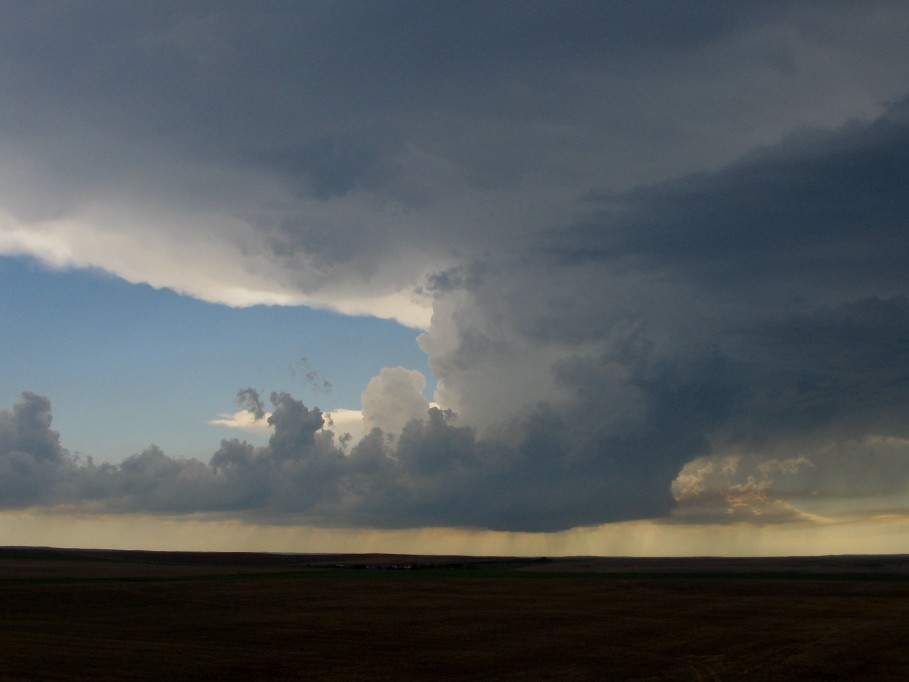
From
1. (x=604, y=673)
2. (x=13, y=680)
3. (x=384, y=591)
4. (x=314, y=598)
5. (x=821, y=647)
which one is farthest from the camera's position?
(x=384, y=591)

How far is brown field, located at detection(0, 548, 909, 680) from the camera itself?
105 ft

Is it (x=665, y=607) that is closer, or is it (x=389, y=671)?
(x=389, y=671)

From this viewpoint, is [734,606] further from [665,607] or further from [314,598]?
[314,598]

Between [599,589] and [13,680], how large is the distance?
60141mm

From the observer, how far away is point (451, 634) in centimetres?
4400

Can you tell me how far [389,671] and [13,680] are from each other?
41.7 feet

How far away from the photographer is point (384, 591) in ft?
252

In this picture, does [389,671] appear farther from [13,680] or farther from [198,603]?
[198,603]

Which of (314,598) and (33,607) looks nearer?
(33,607)

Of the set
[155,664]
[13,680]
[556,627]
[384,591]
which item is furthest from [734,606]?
[13,680]

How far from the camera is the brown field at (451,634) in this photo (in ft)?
105

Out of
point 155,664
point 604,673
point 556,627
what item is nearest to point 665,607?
point 556,627

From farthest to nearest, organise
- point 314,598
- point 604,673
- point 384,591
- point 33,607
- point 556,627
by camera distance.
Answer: point 384,591 → point 314,598 → point 33,607 → point 556,627 → point 604,673

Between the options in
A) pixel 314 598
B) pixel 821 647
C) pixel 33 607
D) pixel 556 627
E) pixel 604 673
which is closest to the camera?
pixel 604 673
